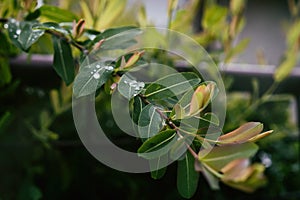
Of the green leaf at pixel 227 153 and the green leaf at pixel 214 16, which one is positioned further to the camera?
the green leaf at pixel 214 16

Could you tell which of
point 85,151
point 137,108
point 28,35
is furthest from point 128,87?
point 85,151

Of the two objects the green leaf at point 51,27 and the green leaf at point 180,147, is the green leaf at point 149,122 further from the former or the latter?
the green leaf at point 51,27

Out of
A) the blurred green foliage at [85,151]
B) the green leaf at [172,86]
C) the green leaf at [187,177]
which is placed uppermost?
the green leaf at [172,86]

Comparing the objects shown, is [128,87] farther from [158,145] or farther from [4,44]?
[4,44]

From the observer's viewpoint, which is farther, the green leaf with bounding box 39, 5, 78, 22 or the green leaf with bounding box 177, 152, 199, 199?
the green leaf with bounding box 39, 5, 78, 22

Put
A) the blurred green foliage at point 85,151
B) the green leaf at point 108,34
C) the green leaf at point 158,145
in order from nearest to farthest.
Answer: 1. the green leaf at point 158,145
2. the green leaf at point 108,34
3. the blurred green foliage at point 85,151

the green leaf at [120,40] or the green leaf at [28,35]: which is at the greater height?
the green leaf at [28,35]

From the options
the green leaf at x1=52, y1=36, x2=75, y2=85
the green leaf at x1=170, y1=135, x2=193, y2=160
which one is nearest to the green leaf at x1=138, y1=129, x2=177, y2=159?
the green leaf at x1=170, y1=135, x2=193, y2=160

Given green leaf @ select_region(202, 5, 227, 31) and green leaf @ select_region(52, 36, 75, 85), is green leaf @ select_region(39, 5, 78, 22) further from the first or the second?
green leaf @ select_region(202, 5, 227, 31)

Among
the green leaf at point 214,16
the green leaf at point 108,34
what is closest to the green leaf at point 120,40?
the green leaf at point 108,34

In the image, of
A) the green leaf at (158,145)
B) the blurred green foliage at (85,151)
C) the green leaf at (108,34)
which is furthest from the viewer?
the blurred green foliage at (85,151)
